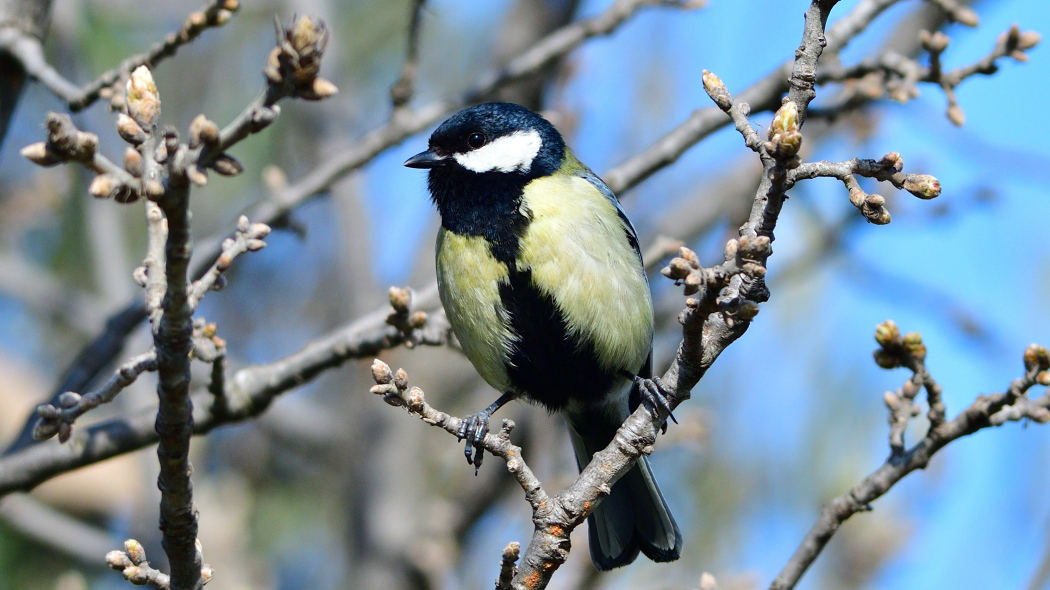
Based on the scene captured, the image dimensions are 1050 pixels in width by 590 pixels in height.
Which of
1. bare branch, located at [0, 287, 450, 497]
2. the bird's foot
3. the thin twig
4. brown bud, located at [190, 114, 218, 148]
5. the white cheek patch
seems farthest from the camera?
the white cheek patch

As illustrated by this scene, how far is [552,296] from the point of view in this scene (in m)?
2.83

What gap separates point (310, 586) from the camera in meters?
6.13

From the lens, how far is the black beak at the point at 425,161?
10.6 feet

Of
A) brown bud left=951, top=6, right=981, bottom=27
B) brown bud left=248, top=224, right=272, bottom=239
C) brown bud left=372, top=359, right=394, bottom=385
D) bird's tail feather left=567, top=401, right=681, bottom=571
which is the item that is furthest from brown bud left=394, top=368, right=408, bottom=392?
brown bud left=951, top=6, right=981, bottom=27

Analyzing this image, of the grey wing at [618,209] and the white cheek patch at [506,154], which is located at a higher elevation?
the white cheek patch at [506,154]

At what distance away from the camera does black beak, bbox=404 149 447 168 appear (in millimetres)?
3236

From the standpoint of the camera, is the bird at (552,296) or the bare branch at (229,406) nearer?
the bare branch at (229,406)

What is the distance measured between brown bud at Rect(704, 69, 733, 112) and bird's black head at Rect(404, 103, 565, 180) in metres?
1.40

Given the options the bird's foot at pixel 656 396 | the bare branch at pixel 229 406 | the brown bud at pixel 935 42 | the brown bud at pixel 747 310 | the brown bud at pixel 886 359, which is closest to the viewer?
the brown bud at pixel 747 310

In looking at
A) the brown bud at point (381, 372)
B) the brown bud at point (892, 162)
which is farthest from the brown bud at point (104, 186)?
the brown bud at point (892, 162)

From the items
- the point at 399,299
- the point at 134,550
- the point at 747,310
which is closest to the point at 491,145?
the point at 399,299

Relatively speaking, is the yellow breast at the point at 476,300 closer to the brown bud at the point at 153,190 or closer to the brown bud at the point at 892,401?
the brown bud at the point at 892,401

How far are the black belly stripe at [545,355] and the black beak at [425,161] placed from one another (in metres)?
0.60

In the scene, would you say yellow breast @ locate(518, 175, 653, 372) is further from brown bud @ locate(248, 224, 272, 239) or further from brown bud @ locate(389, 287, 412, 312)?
brown bud @ locate(248, 224, 272, 239)
